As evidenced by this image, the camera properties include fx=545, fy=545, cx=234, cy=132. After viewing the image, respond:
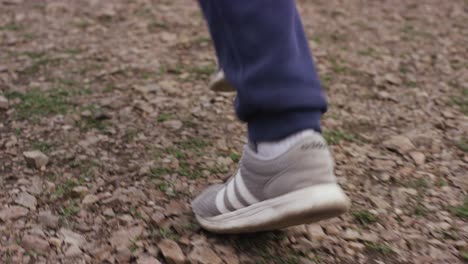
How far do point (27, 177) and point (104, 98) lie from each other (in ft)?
1.89

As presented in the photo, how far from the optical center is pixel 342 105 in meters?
Answer: 2.18

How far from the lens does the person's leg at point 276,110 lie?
1087mm

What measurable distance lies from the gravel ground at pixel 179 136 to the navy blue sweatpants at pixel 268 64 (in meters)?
0.38

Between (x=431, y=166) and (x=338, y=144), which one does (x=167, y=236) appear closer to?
(x=338, y=144)

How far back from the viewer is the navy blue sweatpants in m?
1.08

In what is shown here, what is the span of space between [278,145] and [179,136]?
75 cm

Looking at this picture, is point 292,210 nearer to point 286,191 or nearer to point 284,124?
point 286,191

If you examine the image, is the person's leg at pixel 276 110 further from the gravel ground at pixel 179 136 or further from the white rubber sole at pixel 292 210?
the gravel ground at pixel 179 136

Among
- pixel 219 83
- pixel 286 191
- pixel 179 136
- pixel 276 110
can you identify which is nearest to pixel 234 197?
pixel 286 191

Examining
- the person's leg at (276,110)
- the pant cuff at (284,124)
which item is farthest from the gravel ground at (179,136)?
the pant cuff at (284,124)

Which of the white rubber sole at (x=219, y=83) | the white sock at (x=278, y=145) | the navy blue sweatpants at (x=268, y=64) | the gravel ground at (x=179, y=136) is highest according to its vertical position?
the navy blue sweatpants at (x=268, y=64)

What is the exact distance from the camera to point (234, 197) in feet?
4.22

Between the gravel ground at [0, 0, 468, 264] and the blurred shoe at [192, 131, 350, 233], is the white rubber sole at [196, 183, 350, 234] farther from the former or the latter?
the gravel ground at [0, 0, 468, 264]

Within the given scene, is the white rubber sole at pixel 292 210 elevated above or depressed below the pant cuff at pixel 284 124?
below
